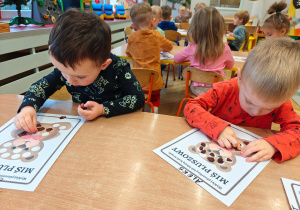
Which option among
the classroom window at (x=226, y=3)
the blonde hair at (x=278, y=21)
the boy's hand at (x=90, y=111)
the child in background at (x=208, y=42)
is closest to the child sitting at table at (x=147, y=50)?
the child in background at (x=208, y=42)

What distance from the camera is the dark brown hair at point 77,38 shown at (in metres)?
0.63

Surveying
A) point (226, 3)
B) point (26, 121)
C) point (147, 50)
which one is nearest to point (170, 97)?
point (147, 50)

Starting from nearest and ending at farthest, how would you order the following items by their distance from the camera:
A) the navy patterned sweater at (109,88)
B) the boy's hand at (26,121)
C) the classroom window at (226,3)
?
the boy's hand at (26,121) → the navy patterned sweater at (109,88) → the classroom window at (226,3)

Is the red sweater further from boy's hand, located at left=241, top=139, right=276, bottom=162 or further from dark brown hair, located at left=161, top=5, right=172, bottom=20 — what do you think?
dark brown hair, located at left=161, top=5, right=172, bottom=20

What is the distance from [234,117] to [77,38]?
2.26 feet

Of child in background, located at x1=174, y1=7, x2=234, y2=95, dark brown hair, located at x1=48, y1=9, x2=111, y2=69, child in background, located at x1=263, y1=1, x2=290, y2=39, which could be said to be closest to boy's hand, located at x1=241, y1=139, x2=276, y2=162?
dark brown hair, located at x1=48, y1=9, x2=111, y2=69

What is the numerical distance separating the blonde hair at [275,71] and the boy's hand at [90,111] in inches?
20.0

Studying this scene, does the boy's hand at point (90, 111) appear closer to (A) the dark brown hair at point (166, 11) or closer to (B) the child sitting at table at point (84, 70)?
(B) the child sitting at table at point (84, 70)

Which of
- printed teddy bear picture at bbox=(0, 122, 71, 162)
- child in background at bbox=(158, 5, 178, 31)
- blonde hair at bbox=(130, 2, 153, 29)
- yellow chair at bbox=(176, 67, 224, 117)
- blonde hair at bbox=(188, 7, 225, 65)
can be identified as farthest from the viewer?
child in background at bbox=(158, 5, 178, 31)

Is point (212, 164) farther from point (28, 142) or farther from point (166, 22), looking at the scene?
point (166, 22)

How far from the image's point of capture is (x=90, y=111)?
0.72 meters

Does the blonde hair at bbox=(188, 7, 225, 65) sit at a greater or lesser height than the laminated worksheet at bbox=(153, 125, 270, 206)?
greater

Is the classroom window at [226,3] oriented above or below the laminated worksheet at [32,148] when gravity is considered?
above

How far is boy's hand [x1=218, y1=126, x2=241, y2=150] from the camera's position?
24.6 inches
